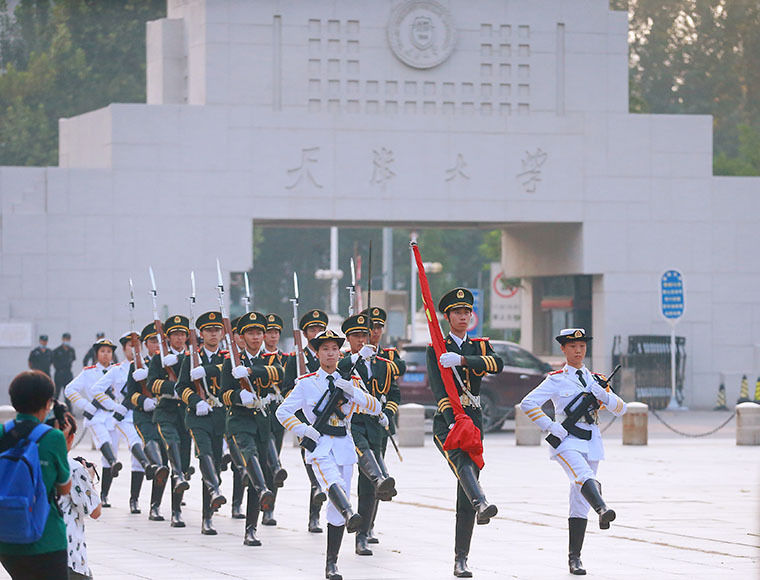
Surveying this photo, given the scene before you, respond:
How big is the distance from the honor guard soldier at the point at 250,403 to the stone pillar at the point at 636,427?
43.9ft

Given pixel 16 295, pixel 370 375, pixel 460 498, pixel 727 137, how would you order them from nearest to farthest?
pixel 460 498 < pixel 370 375 < pixel 16 295 < pixel 727 137

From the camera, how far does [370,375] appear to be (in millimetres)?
14258

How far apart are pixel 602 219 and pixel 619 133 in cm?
206

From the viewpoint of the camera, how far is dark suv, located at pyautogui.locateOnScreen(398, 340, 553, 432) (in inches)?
1172

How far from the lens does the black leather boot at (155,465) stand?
16344 mm

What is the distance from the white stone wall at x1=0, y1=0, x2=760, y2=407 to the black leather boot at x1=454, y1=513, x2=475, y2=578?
77.1 ft

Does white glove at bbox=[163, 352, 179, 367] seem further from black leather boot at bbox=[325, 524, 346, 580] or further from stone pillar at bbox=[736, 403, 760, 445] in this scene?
stone pillar at bbox=[736, 403, 760, 445]

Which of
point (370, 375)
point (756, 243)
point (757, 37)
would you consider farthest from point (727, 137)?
point (370, 375)

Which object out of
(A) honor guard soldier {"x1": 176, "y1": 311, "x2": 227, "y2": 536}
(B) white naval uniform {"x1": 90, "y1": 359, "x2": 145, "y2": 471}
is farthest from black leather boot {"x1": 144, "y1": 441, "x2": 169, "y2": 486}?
(B) white naval uniform {"x1": 90, "y1": 359, "x2": 145, "y2": 471}

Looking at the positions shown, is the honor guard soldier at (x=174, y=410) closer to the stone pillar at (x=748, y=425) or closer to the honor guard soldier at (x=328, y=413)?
the honor guard soldier at (x=328, y=413)

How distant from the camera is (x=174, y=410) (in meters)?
16.4

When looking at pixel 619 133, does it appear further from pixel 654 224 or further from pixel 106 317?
pixel 106 317

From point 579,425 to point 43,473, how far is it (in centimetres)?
572

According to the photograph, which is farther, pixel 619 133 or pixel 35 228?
pixel 619 133
